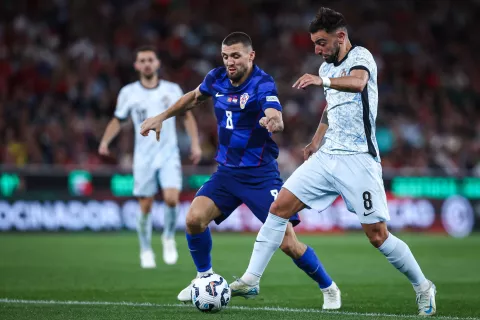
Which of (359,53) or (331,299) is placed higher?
(359,53)

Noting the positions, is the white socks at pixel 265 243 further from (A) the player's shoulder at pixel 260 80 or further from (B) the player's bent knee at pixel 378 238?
(A) the player's shoulder at pixel 260 80

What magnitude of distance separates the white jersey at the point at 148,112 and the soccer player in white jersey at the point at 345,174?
5.09 m

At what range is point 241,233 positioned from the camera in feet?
64.5

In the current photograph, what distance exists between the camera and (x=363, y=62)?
7.23 meters

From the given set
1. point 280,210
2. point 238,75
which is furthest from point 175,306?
point 238,75

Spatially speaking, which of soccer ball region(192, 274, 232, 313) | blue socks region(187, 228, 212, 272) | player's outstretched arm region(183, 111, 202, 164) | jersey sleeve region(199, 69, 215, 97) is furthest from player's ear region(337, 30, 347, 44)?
player's outstretched arm region(183, 111, 202, 164)

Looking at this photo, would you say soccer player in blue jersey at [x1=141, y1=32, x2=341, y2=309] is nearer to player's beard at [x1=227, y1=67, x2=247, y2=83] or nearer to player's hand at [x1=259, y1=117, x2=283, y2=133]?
player's beard at [x1=227, y1=67, x2=247, y2=83]

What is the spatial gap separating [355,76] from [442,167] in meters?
15.6

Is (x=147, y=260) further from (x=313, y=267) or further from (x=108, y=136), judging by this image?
(x=313, y=267)

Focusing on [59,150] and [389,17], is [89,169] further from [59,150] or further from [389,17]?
[389,17]

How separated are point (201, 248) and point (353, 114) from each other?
190 centimetres

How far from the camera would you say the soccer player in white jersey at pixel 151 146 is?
12367 mm

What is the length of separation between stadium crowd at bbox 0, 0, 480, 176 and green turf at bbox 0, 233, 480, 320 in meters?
3.45

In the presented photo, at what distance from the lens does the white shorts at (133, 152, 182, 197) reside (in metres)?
12.4
